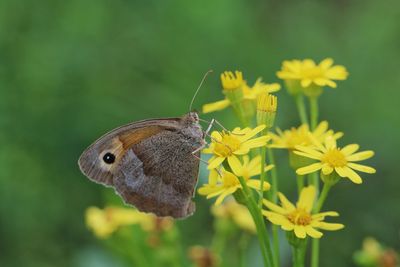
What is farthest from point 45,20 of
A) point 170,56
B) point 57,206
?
point 57,206

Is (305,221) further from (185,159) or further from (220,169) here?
(185,159)

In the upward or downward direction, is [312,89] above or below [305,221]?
above

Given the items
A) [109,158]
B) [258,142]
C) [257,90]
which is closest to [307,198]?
[258,142]

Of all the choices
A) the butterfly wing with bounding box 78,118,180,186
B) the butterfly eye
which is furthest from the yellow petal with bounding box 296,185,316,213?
the butterfly eye

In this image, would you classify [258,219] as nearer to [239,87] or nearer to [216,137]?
[216,137]

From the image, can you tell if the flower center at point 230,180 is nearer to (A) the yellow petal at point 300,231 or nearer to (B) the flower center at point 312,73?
(A) the yellow petal at point 300,231
